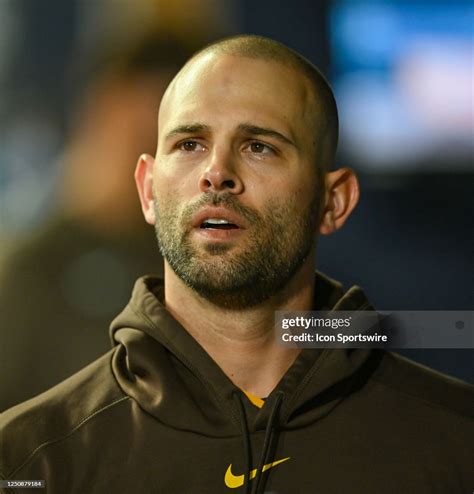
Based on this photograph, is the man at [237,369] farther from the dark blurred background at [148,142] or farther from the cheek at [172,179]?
the dark blurred background at [148,142]

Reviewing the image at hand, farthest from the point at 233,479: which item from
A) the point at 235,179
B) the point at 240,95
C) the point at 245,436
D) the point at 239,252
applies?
the point at 240,95

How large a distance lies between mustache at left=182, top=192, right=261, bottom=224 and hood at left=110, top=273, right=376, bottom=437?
0.52 feet

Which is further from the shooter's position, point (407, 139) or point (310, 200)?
point (407, 139)

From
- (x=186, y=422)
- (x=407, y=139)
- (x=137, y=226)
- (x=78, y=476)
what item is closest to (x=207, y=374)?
(x=186, y=422)

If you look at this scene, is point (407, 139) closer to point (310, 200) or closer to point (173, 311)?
point (310, 200)

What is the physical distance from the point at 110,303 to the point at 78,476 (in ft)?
1.30

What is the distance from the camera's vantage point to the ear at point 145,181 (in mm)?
1443

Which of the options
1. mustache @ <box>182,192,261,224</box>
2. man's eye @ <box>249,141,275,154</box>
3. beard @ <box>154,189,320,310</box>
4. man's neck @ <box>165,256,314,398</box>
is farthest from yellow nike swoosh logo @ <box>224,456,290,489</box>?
man's eye @ <box>249,141,275,154</box>

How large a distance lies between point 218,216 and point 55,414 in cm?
37

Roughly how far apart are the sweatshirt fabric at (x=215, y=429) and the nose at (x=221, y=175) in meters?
0.21

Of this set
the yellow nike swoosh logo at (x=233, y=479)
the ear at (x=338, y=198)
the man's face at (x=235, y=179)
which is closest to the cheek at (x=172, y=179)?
the man's face at (x=235, y=179)

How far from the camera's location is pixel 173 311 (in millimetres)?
1379

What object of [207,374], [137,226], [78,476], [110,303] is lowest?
[78,476]

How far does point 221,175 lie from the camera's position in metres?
1.27
